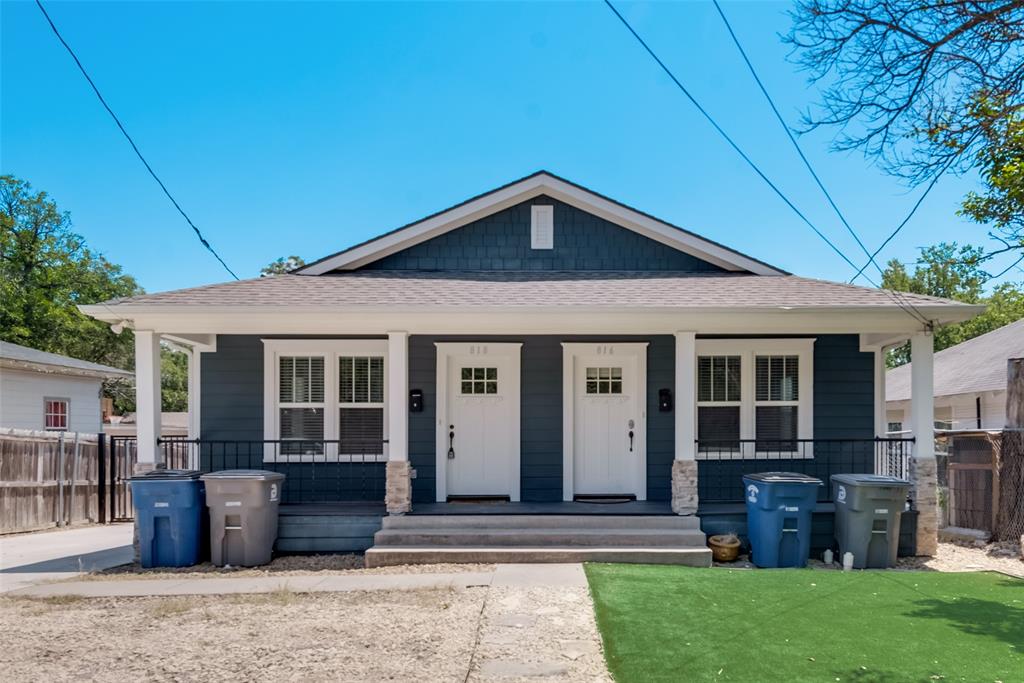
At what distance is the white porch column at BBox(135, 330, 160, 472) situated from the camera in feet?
26.5

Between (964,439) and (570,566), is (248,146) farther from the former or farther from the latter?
(964,439)

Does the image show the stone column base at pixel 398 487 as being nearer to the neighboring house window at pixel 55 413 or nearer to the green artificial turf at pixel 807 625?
the green artificial turf at pixel 807 625

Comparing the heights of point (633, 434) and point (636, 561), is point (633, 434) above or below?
above

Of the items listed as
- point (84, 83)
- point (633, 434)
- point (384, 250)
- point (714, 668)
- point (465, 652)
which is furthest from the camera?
point (384, 250)

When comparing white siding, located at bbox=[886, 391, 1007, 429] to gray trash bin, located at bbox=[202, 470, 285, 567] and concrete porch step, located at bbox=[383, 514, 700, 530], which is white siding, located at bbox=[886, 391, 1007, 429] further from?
gray trash bin, located at bbox=[202, 470, 285, 567]

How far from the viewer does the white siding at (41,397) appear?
48.1ft

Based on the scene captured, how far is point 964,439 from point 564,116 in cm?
812

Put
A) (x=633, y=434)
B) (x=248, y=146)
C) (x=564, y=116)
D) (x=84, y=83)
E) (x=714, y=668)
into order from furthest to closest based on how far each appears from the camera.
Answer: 1. (x=248, y=146)
2. (x=564, y=116)
3. (x=633, y=434)
4. (x=84, y=83)
5. (x=714, y=668)

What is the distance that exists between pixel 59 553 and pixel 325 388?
382 centimetres

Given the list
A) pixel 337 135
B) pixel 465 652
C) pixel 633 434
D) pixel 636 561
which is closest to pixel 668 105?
pixel 633 434

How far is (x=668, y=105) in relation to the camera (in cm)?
890

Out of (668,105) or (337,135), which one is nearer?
(668,105)

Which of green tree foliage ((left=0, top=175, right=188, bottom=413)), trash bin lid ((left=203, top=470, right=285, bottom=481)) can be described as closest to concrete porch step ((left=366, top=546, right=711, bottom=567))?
trash bin lid ((left=203, top=470, right=285, bottom=481))

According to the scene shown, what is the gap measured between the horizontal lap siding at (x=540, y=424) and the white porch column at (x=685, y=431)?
1.28 m
